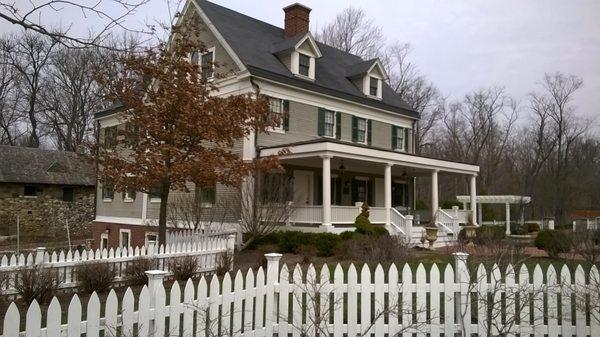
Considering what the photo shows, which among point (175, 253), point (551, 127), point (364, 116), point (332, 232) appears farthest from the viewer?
point (551, 127)

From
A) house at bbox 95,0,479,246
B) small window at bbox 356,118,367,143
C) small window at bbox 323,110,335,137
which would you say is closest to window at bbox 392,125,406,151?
house at bbox 95,0,479,246

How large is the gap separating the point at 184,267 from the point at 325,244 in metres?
5.58

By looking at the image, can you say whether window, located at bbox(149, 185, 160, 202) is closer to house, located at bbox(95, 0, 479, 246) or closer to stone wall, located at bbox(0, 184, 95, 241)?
house, located at bbox(95, 0, 479, 246)

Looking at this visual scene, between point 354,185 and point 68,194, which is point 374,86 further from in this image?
point 68,194

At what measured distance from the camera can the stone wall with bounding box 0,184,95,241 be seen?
29.9m

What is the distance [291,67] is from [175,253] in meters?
11.8

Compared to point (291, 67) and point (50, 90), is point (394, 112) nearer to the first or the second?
point (291, 67)

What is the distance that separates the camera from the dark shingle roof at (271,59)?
19.2 meters

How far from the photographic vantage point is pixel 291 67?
805 inches

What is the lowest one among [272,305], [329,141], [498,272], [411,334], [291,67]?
[411,334]

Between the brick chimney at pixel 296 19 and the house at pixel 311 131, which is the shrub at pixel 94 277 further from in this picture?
the brick chimney at pixel 296 19

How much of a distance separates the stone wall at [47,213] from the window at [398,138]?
71.4 feet

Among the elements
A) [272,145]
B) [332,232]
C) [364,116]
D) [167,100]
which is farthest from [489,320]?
[364,116]

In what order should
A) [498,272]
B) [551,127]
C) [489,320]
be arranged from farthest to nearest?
1. [551,127]
2. [498,272]
3. [489,320]
